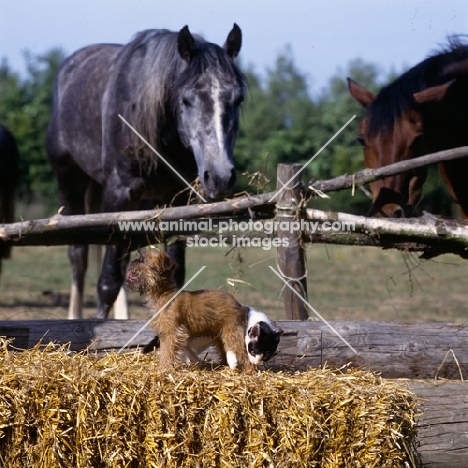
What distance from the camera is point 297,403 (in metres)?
3.65

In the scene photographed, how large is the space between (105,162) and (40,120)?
2165 cm

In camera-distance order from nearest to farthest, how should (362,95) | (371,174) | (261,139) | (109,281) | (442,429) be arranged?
(442,429) < (371,174) < (109,281) < (362,95) < (261,139)

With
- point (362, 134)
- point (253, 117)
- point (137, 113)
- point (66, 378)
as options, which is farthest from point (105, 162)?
point (253, 117)

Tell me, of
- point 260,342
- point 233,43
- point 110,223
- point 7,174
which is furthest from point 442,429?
point 7,174

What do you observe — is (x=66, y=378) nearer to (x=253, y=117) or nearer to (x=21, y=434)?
(x=21, y=434)

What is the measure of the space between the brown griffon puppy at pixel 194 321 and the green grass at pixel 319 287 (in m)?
1.80

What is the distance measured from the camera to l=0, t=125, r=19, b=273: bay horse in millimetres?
10180

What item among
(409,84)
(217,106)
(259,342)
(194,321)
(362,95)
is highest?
(362,95)

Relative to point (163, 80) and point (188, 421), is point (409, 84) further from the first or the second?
point (188, 421)

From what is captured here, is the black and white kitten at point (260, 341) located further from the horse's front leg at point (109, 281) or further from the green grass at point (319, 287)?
the horse's front leg at point (109, 281)

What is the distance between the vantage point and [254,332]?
4094mm

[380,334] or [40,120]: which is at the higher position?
[40,120]

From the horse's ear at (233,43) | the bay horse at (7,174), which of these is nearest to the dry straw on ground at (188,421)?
the horse's ear at (233,43)

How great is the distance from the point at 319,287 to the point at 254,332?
9.61 metres
